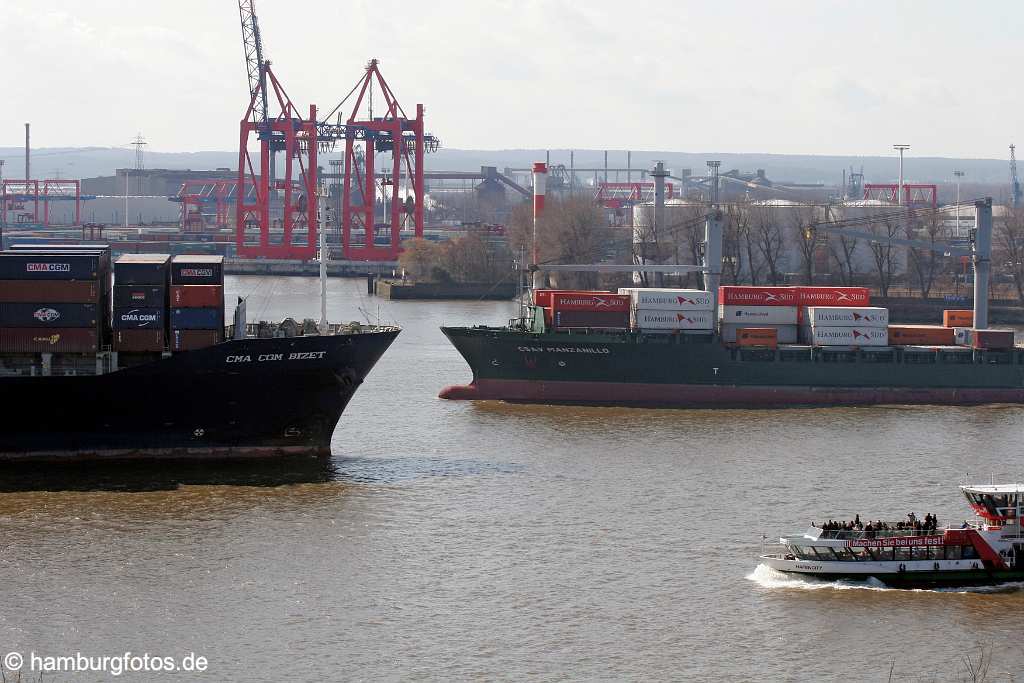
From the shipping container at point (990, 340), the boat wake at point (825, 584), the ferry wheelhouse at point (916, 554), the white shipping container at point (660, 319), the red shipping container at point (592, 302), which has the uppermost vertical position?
the red shipping container at point (592, 302)

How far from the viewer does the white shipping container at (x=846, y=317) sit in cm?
4075

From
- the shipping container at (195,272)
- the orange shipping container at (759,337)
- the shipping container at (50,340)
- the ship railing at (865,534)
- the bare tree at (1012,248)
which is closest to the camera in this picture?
the ship railing at (865,534)

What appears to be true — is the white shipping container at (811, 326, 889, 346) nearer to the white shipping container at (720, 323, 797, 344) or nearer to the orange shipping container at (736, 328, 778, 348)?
the white shipping container at (720, 323, 797, 344)

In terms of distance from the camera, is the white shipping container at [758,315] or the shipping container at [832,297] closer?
the white shipping container at [758,315]

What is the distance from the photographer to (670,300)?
1606 inches

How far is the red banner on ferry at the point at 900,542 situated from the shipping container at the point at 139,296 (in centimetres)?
1471

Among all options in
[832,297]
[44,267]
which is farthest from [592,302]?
[44,267]

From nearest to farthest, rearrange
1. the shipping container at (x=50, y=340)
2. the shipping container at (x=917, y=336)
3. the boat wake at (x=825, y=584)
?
1. the boat wake at (x=825, y=584)
2. the shipping container at (x=50, y=340)
3. the shipping container at (x=917, y=336)

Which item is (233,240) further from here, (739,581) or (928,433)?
(739,581)

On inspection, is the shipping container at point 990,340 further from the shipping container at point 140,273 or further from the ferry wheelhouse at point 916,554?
the shipping container at point 140,273

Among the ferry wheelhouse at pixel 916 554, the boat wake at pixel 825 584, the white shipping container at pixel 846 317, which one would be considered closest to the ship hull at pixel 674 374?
the white shipping container at pixel 846 317

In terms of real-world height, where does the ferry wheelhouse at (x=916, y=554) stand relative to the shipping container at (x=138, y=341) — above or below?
below

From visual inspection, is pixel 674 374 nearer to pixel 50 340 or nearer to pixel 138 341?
pixel 138 341

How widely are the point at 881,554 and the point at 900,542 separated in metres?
0.36
